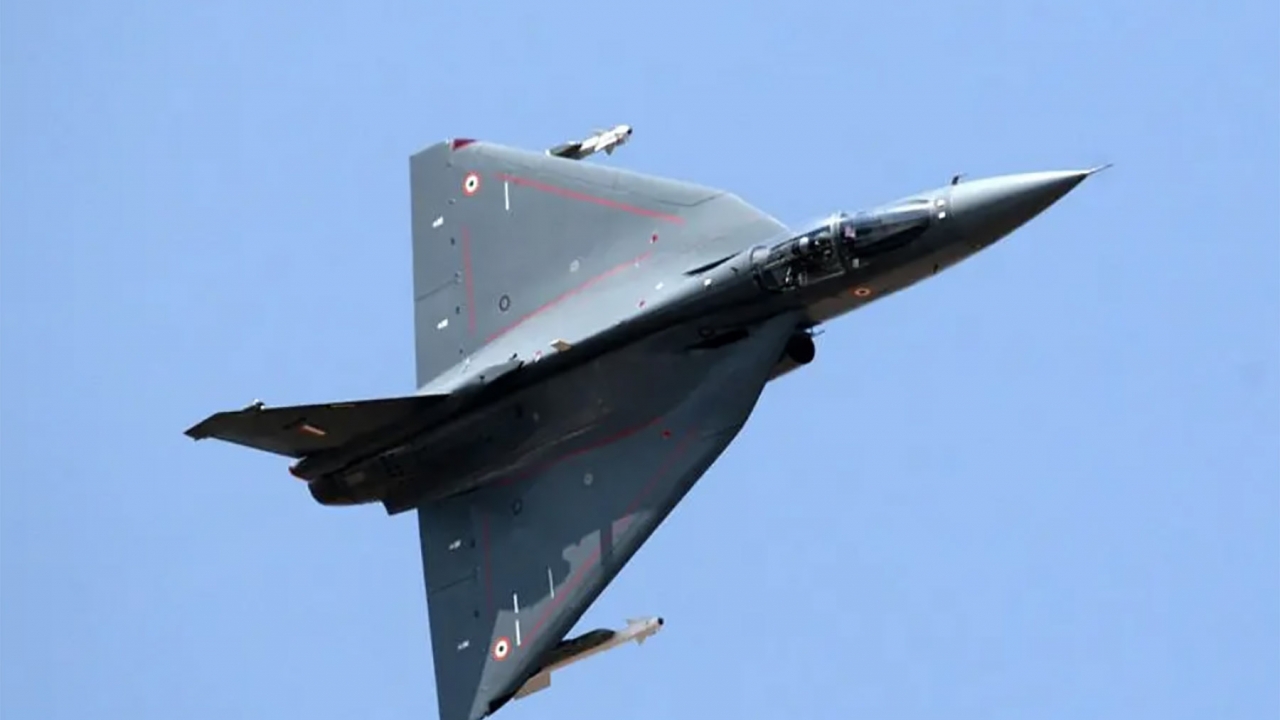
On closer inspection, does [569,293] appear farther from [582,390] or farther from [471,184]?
[471,184]

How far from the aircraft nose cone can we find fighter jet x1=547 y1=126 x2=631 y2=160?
21.8ft

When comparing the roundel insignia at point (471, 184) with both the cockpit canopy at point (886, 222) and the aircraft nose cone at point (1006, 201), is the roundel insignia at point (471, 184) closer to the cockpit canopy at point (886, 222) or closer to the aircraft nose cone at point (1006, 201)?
the cockpit canopy at point (886, 222)

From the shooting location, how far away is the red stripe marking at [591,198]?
119ft

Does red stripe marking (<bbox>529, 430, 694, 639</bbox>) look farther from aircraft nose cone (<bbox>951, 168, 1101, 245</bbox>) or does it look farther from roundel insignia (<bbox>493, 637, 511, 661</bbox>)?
aircraft nose cone (<bbox>951, 168, 1101, 245</bbox>)

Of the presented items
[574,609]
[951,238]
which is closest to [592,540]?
[574,609]

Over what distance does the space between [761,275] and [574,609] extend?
490cm

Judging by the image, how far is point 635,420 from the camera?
116 ft

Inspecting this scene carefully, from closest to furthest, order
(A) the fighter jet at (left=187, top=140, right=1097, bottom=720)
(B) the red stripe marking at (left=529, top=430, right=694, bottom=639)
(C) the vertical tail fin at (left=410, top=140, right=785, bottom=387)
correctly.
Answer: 1. (A) the fighter jet at (left=187, top=140, right=1097, bottom=720)
2. (B) the red stripe marking at (left=529, top=430, right=694, bottom=639)
3. (C) the vertical tail fin at (left=410, top=140, right=785, bottom=387)

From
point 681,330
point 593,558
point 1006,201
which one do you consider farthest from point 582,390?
point 1006,201

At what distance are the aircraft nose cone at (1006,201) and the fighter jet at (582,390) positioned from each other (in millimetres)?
24

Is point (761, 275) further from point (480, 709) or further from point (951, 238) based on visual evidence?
point (480, 709)

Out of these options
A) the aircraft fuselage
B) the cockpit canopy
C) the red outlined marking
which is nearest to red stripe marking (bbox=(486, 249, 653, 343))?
the aircraft fuselage

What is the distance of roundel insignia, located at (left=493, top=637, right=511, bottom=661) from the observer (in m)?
35.6

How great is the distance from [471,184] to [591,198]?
7.92 ft
